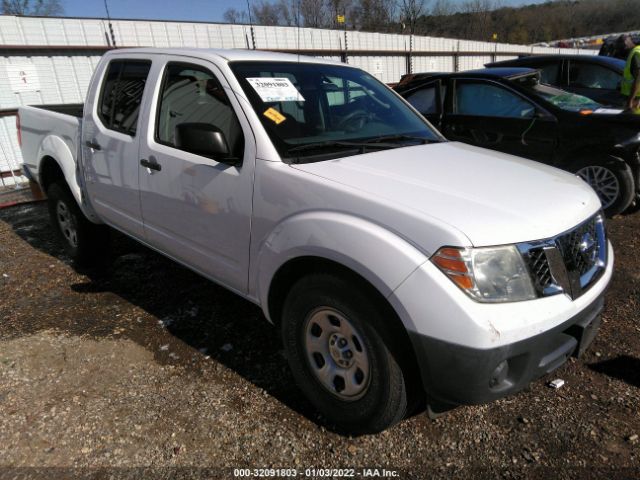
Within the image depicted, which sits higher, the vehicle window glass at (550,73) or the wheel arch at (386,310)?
the vehicle window glass at (550,73)

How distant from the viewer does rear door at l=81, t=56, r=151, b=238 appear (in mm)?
3354

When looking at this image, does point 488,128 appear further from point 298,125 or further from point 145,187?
point 145,187

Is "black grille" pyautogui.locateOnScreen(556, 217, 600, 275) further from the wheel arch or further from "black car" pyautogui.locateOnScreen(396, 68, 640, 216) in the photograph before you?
"black car" pyautogui.locateOnScreen(396, 68, 640, 216)

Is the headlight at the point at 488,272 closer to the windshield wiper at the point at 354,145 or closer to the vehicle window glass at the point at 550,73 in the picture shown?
the windshield wiper at the point at 354,145

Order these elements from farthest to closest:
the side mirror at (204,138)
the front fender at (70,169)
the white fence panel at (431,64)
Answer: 1. the white fence panel at (431,64)
2. the front fender at (70,169)
3. the side mirror at (204,138)

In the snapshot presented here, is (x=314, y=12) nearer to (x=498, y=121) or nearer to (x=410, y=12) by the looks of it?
(x=498, y=121)

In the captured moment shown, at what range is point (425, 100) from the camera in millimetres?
6273

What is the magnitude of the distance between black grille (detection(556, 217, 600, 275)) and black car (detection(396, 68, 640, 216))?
3285 mm

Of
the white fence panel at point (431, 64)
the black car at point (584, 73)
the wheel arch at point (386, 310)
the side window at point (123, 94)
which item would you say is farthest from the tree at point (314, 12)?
the white fence panel at point (431, 64)

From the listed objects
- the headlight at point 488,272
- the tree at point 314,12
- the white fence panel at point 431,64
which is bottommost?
the white fence panel at point 431,64

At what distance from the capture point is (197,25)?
1128 centimetres

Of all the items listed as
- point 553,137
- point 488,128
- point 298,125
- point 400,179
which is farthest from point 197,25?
point 400,179

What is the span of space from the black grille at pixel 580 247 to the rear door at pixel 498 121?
337 centimetres

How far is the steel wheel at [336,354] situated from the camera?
2176mm
